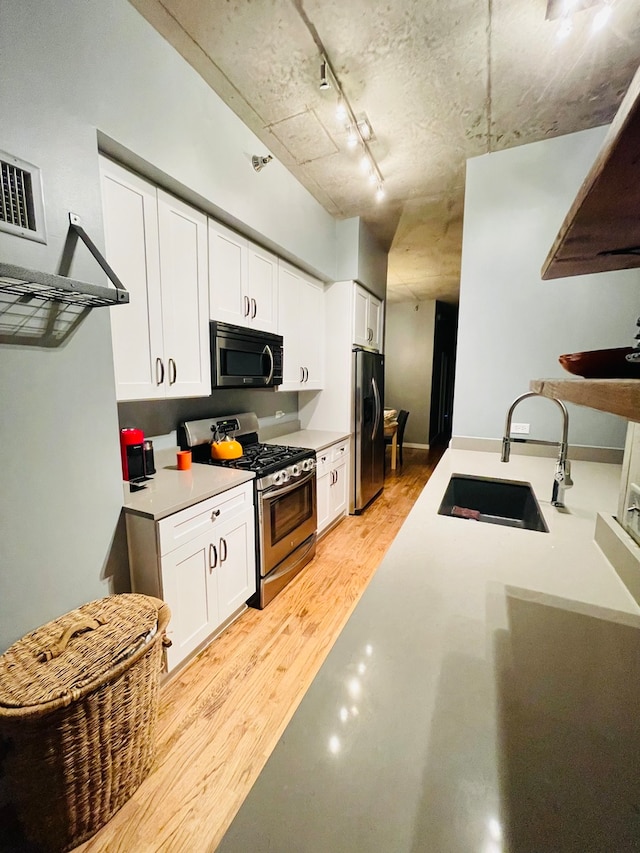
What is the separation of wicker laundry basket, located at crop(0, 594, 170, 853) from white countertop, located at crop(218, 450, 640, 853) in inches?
35.0

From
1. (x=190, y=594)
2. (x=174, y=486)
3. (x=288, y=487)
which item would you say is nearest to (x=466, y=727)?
(x=190, y=594)

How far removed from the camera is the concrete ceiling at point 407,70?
148 cm

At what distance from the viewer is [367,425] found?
12.3 feet

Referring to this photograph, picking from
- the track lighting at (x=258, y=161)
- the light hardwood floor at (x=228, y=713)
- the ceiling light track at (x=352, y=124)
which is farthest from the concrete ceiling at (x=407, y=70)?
the light hardwood floor at (x=228, y=713)

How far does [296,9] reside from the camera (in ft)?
4.81

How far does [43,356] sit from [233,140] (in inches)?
67.4

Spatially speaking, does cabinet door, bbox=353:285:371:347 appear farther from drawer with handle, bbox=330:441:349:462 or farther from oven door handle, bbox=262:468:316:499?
oven door handle, bbox=262:468:316:499

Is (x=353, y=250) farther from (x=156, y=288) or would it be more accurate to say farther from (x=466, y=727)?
(x=466, y=727)

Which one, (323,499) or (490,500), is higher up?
(490,500)

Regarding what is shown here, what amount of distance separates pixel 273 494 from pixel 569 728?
5.98 ft

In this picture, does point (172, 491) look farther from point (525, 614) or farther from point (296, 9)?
point (296, 9)

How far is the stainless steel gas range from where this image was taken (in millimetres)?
2181

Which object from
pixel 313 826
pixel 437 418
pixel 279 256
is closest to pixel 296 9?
pixel 279 256

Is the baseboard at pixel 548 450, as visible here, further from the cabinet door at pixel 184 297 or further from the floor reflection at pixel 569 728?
the cabinet door at pixel 184 297
